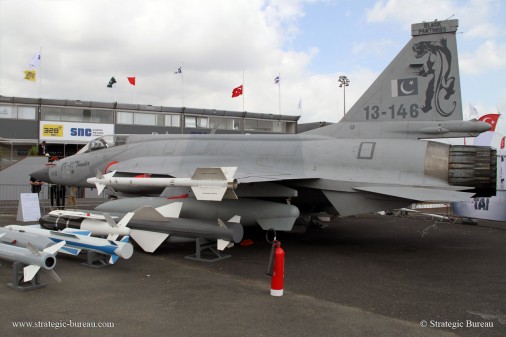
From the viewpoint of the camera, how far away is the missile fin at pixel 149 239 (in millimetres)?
8169

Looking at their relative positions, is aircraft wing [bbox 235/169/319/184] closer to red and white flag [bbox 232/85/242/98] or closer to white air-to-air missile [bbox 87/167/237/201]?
white air-to-air missile [bbox 87/167/237/201]

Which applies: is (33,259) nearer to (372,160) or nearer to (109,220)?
(109,220)

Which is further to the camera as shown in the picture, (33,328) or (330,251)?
(330,251)

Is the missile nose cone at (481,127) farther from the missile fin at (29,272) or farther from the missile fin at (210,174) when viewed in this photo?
the missile fin at (29,272)

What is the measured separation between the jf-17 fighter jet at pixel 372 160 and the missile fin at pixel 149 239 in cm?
72

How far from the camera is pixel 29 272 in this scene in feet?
18.3

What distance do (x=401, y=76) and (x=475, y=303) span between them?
5.32 m

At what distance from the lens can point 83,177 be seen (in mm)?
12023

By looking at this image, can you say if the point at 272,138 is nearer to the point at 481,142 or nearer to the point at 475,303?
the point at 475,303

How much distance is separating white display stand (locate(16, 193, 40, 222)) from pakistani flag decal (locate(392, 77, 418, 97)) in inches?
435

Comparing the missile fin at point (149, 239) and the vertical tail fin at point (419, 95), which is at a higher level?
the vertical tail fin at point (419, 95)

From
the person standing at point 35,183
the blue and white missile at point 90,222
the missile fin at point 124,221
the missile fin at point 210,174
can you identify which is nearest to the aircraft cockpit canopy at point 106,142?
the person standing at point 35,183

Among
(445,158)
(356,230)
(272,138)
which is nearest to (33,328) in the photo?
(272,138)

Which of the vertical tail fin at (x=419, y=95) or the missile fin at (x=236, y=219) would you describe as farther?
the vertical tail fin at (x=419, y=95)
